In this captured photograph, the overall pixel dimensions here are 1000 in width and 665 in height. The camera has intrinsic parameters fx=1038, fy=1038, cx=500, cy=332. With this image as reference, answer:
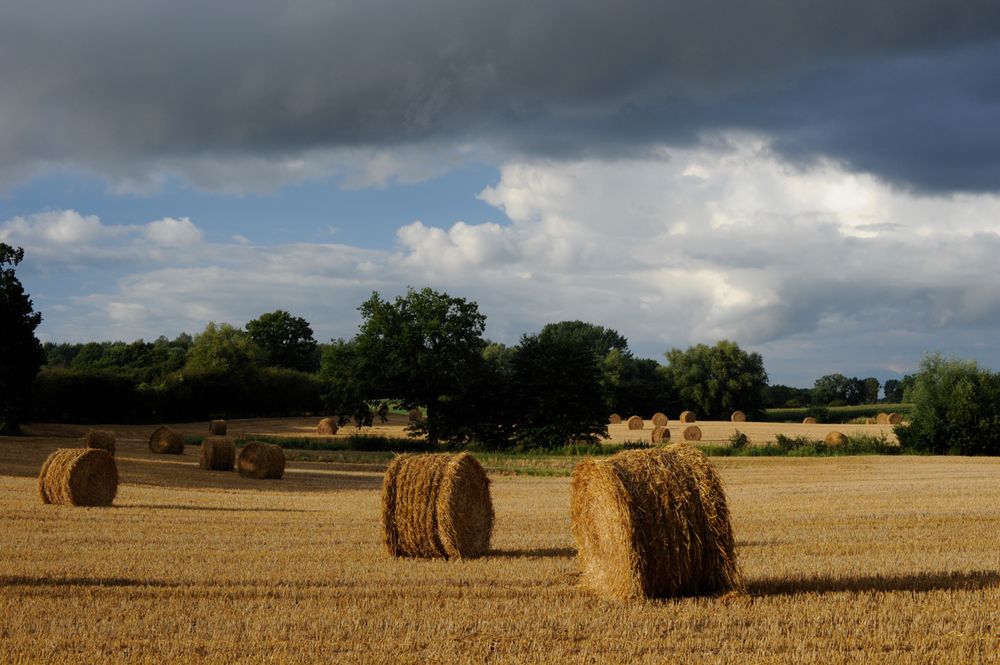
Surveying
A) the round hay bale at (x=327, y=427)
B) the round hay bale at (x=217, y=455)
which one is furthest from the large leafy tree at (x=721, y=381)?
the round hay bale at (x=217, y=455)

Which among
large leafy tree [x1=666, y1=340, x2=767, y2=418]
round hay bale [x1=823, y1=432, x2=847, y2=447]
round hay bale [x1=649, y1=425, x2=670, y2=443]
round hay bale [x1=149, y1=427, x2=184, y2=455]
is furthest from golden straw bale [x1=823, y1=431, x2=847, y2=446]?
large leafy tree [x1=666, y1=340, x2=767, y2=418]

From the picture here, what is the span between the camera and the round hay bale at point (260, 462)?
31219mm

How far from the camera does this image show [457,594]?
10.6 meters

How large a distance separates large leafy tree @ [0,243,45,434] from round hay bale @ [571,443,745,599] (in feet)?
137

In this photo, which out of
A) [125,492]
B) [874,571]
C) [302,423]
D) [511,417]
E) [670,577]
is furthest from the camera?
[302,423]

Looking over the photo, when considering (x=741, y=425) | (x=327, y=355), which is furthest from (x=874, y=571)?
(x=741, y=425)

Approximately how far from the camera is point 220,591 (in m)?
10.6

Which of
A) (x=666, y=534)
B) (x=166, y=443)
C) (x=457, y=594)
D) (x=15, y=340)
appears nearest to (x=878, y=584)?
(x=666, y=534)

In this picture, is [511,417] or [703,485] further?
[511,417]

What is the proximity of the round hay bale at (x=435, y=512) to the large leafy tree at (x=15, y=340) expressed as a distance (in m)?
37.6

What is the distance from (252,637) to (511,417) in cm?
4393

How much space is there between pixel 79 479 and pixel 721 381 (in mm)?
75417

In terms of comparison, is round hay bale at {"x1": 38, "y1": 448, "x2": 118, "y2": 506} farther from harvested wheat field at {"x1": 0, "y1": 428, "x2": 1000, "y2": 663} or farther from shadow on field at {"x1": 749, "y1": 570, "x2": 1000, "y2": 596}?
shadow on field at {"x1": 749, "y1": 570, "x2": 1000, "y2": 596}

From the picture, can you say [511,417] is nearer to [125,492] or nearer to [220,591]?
[125,492]
